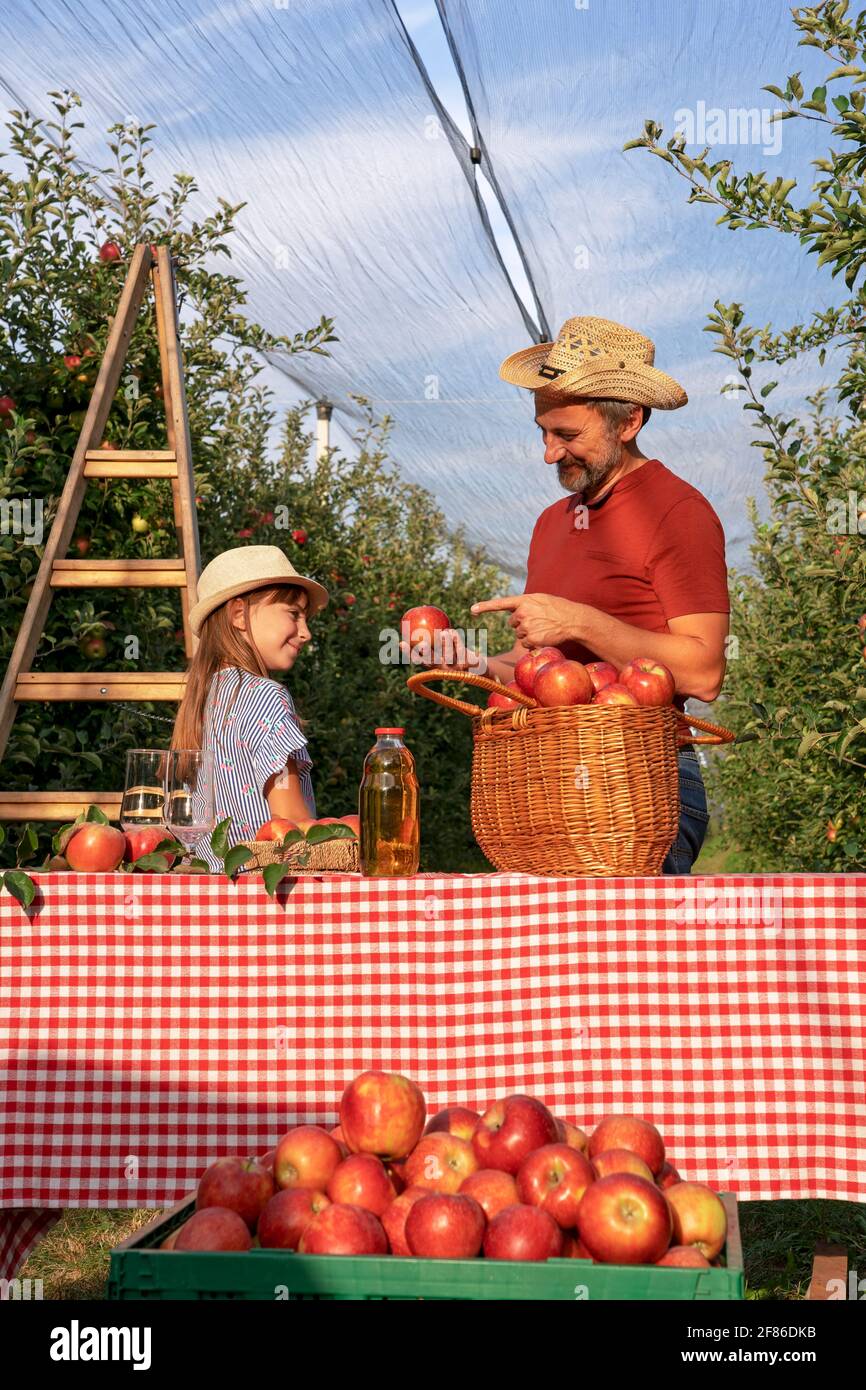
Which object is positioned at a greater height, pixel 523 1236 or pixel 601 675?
pixel 601 675

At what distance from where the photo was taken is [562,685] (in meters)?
2.45

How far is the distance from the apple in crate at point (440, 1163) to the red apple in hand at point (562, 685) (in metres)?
0.81

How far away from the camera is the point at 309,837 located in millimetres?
2504

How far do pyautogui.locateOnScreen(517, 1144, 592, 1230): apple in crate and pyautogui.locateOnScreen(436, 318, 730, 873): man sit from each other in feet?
3.73

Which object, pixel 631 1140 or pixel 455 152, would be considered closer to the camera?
pixel 631 1140

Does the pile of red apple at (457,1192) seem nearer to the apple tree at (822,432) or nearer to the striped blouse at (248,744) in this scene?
the apple tree at (822,432)

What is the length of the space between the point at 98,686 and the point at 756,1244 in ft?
8.67

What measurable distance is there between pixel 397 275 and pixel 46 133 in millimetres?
1624

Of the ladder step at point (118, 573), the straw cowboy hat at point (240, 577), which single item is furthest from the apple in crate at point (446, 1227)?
the ladder step at point (118, 573)

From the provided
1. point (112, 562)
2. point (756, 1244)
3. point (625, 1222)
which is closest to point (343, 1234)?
point (625, 1222)

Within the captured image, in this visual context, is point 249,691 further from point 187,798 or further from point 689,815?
point 689,815

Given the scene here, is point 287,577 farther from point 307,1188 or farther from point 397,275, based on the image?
point 397,275

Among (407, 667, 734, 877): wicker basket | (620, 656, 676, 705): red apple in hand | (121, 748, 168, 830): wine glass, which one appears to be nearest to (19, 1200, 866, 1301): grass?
(121, 748, 168, 830): wine glass

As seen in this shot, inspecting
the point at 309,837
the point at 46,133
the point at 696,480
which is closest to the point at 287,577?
the point at 309,837
